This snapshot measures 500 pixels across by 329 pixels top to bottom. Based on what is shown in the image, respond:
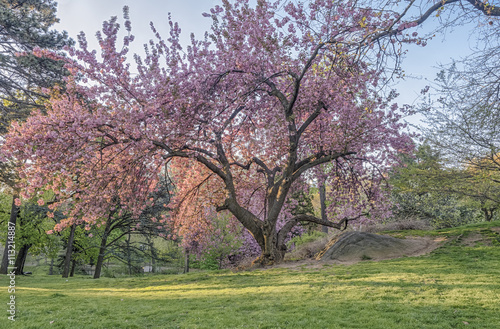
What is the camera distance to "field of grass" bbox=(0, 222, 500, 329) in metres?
5.83

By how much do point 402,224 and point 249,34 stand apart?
671 inches

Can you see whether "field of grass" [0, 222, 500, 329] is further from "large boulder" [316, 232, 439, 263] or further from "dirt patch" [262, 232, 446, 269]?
"large boulder" [316, 232, 439, 263]

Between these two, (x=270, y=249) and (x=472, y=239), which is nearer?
(x=270, y=249)

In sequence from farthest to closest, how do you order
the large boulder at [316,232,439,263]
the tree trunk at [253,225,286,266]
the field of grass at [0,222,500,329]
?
the tree trunk at [253,225,286,266]
the large boulder at [316,232,439,263]
the field of grass at [0,222,500,329]

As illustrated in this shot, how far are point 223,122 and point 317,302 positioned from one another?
330 inches

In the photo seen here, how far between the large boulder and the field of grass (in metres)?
2.10

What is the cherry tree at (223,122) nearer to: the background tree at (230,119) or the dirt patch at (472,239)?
the background tree at (230,119)

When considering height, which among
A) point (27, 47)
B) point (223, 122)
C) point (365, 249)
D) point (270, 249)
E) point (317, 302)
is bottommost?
point (317, 302)

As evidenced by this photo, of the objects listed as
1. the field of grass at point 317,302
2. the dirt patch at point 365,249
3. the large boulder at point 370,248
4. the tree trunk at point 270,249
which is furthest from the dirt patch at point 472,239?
the tree trunk at point 270,249

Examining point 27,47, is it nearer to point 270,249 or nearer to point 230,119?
point 230,119

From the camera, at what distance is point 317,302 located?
23.4ft

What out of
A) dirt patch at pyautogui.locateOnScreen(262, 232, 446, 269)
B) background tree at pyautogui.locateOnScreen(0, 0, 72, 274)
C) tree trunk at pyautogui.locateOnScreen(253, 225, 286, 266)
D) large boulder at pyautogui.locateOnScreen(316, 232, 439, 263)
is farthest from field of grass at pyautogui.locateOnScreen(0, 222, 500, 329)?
background tree at pyautogui.locateOnScreen(0, 0, 72, 274)

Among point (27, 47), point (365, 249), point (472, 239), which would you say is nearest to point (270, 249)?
point (365, 249)

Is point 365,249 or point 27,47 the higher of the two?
point 27,47
